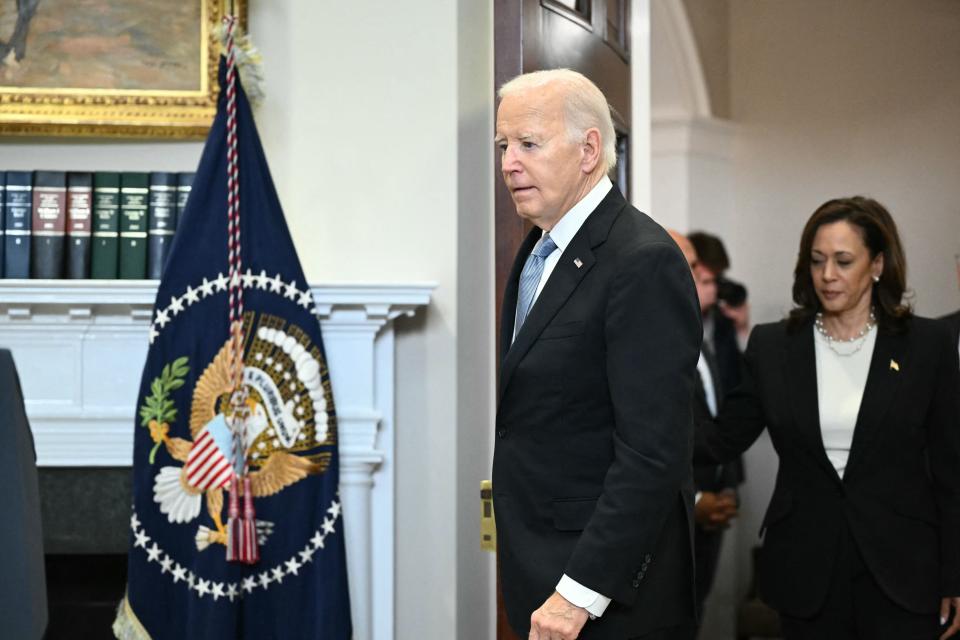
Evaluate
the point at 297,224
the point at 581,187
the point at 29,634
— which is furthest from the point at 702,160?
the point at 29,634

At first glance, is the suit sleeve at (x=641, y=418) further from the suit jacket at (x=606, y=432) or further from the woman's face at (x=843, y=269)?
the woman's face at (x=843, y=269)

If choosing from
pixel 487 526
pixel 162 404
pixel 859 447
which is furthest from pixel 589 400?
pixel 162 404

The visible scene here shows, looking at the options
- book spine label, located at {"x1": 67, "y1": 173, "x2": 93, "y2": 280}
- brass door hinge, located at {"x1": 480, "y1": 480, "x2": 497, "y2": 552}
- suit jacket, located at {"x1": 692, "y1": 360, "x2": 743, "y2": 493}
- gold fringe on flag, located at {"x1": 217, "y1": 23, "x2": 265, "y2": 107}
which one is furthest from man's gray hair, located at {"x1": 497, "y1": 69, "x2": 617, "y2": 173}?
book spine label, located at {"x1": 67, "y1": 173, "x2": 93, "y2": 280}

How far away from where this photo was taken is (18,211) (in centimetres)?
338

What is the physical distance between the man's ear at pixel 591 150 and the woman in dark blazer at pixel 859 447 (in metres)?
1.13

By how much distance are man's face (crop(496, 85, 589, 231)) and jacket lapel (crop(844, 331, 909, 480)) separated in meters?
1.15

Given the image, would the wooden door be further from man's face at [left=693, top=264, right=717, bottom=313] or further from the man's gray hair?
man's face at [left=693, top=264, right=717, bottom=313]

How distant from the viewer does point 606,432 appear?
1.89m

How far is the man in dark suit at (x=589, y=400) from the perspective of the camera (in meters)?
1.80

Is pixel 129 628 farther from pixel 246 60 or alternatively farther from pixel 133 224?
pixel 246 60

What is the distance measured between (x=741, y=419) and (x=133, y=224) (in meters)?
1.76

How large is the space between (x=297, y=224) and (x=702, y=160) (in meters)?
3.89

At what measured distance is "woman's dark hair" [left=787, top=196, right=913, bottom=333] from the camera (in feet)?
9.53

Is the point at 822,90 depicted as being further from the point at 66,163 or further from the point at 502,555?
the point at 502,555
